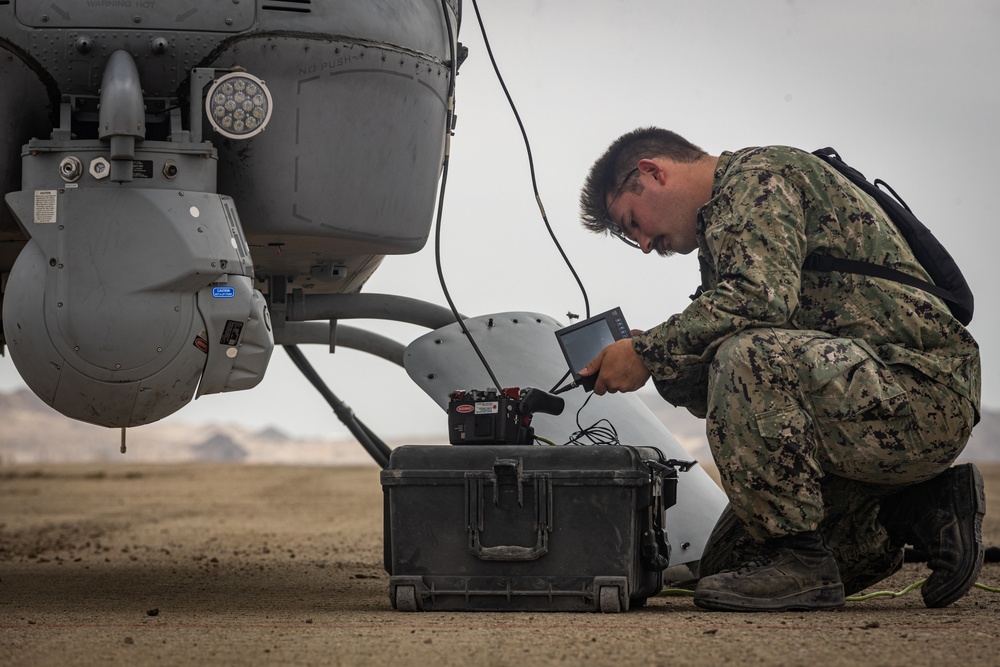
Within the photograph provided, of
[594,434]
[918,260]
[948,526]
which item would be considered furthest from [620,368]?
[948,526]

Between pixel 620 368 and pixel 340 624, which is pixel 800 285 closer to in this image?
pixel 620 368

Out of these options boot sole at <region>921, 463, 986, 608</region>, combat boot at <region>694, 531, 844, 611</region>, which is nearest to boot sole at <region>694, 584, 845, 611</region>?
combat boot at <region>694, 531, 844, 611</region>

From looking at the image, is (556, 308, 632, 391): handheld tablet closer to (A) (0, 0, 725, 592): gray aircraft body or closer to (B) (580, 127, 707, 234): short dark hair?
(B) (580, 127, 707, 234): short dark hair

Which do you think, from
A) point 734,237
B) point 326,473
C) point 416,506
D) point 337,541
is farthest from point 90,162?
point 326,473

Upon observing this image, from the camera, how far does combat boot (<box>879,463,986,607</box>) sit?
12.1 ft

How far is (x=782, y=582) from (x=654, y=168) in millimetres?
1296

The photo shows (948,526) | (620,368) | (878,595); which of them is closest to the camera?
(620,368)

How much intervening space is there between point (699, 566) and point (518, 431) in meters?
0.88

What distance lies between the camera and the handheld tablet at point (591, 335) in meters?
4.03

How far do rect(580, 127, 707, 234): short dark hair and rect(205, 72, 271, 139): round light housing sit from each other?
1045mm

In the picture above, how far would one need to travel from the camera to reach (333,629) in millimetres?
3121

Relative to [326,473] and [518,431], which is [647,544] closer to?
[518,431]

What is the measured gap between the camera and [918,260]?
12.4 feet

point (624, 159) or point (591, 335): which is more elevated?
point (624, 159)
